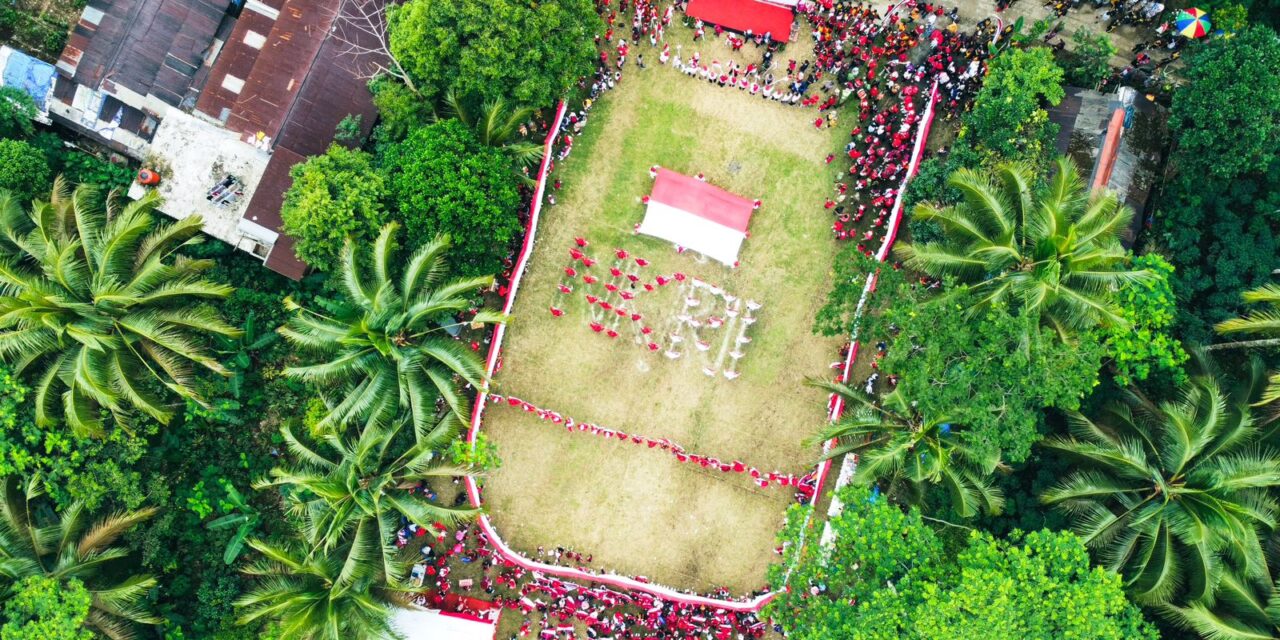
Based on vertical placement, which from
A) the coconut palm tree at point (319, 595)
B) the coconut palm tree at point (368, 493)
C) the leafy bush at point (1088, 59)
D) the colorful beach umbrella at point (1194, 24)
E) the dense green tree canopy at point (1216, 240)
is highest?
the colorful beach umbrella at point (1194, 24)

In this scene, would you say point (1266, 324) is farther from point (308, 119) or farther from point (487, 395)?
point (308, 119)

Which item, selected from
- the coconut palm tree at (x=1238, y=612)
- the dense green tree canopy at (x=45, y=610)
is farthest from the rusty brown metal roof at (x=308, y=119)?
the coconut palm tree at (x=1238, y=612)

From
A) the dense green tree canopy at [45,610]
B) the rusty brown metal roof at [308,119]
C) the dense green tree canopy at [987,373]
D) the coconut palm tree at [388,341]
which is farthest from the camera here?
the rusty brown metal roof at [308,119]

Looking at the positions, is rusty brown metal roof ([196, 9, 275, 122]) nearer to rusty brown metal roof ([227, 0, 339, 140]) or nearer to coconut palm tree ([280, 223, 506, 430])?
rusty brown metal roof ([227, 0, 339, 140])

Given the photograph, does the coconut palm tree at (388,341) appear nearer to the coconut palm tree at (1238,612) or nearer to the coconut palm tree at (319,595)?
the coconut palm tree at (319,595)

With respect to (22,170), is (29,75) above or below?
above

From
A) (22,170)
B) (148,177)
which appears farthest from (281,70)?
(22,170)

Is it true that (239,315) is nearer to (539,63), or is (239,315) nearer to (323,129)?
(323,129)

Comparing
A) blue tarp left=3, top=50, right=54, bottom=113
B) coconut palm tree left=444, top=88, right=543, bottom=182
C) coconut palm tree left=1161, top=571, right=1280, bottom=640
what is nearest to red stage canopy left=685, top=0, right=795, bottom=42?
coconut palm tree left=444, top=88, right=543, bottom=182
